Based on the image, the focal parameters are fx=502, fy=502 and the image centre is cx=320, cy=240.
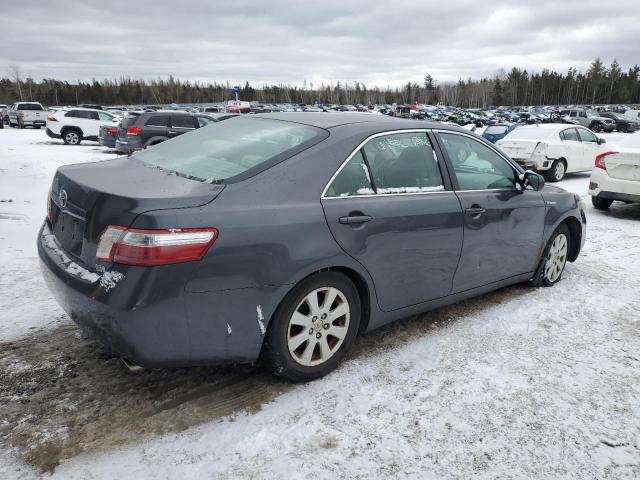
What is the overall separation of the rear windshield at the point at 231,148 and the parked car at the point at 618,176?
699 centimetres

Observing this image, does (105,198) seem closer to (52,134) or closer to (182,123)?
(182,123)

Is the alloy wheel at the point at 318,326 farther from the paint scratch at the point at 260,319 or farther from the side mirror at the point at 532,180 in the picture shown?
the side mirror at the point at 532,180

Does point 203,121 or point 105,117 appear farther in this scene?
point 105,117

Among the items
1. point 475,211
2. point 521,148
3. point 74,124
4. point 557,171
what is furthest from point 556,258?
point 74,124

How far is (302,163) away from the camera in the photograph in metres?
2.87

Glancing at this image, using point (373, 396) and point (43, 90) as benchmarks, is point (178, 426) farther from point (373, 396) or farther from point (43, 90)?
point (43, 90)

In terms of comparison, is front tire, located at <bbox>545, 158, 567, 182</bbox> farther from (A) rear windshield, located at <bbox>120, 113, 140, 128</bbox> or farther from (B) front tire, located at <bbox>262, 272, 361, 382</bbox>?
(A) rear windshield, located at <bbox>120, 113, 140, 128</bbox>

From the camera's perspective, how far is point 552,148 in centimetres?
1208

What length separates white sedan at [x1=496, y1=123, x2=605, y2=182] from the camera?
1200 centimetres

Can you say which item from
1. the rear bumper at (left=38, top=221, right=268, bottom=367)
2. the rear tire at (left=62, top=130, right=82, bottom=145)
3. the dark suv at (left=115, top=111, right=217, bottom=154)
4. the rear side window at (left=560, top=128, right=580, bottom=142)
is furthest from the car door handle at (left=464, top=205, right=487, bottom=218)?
the rear tire at (left=62, top=130, right=82, bottom=145)

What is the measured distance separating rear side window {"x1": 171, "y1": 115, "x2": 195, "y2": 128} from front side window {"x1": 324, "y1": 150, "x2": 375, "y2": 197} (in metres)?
13.8

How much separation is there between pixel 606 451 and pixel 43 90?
130 meters

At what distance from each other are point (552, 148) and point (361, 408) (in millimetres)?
11187

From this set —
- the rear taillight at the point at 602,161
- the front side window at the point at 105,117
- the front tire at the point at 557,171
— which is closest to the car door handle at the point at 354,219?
the rear taillight at the point at 602,161
